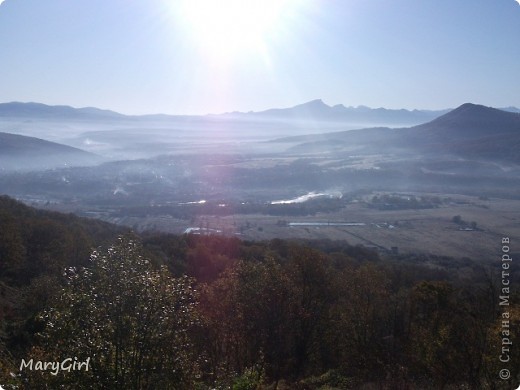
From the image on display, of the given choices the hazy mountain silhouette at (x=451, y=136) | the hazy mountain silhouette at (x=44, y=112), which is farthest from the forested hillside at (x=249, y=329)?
the hazy mountain silhouette at (x=44, y=112)

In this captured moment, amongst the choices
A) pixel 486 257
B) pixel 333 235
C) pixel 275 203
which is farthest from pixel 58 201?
pixel 486 257

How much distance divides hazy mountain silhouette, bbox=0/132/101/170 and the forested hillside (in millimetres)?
54923

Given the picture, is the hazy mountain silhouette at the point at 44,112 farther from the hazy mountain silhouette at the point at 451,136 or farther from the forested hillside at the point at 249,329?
the forested hillside at the point at 249,329

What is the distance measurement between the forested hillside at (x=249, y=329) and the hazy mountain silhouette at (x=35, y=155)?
54.9 m

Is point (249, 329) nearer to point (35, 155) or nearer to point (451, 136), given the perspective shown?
point (35, 155)

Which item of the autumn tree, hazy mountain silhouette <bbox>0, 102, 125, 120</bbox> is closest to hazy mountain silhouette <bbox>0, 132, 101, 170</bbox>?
the autumn tree

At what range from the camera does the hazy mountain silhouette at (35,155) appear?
68.7 meters

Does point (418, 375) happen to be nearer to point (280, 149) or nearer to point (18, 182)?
point (18, 182)

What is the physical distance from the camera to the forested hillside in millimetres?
5859

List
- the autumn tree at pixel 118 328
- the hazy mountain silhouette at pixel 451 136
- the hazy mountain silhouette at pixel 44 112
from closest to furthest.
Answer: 1. the autumn tree at pixel 118 328
2. the hazy mountain silhouette at pixel 451 136
3. the hazy mountain silhouette at pixel 44 112

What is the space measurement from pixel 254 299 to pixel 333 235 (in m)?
26.2

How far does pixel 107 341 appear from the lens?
5824 millimetres

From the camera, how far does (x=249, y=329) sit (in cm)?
1006

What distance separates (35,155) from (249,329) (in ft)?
237
